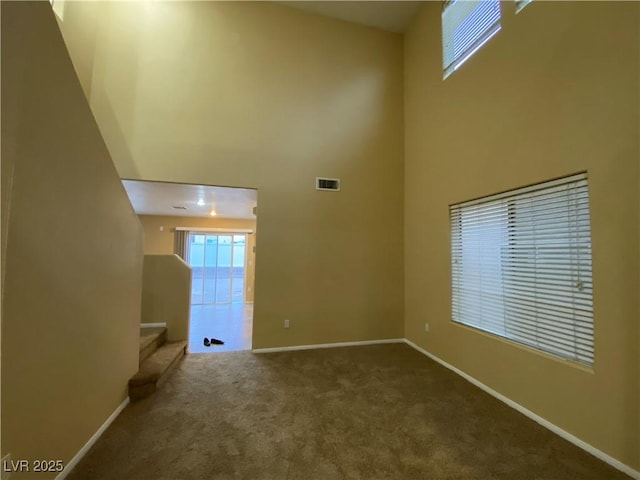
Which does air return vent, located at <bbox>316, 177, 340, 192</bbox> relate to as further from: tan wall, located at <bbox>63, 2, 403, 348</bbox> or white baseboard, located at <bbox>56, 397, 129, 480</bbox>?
white baseboard, located at <bbox>56, 397, 129, 480</bbox>

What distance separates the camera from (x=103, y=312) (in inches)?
79.4

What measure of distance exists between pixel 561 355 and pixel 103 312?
3599mm

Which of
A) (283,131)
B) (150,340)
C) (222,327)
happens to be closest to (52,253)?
(150,340)

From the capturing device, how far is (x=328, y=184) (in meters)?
4.18

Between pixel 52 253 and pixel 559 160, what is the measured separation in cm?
354

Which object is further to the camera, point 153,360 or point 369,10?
point 369,10

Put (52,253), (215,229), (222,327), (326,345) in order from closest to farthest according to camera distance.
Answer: (52,253) < (326,345) < (222,327) < (215,229)

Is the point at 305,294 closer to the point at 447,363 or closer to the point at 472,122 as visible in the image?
the point at 447,363

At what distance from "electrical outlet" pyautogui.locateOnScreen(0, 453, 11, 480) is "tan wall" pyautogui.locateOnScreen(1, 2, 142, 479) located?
0.04 m

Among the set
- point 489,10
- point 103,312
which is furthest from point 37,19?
point 489,10

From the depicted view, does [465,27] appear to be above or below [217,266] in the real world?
above

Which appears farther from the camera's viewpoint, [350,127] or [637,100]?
[350,127]

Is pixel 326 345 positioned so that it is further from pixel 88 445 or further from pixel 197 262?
pixel 197 262

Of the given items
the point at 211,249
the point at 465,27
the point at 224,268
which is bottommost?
the point at 224,268
